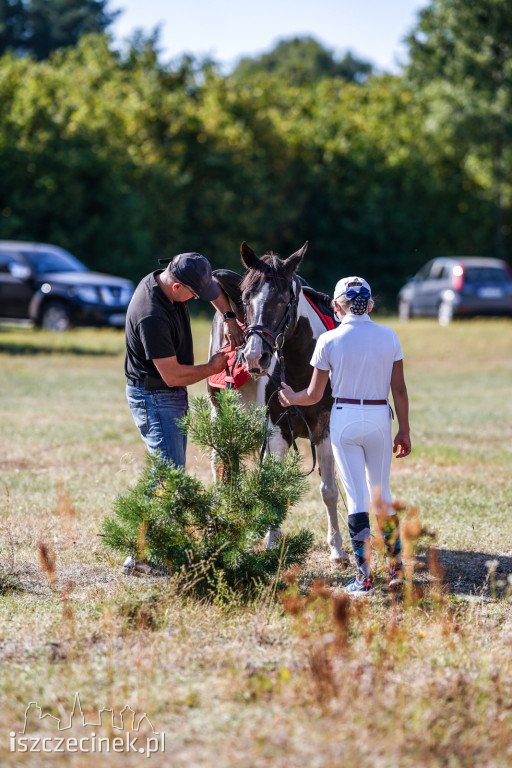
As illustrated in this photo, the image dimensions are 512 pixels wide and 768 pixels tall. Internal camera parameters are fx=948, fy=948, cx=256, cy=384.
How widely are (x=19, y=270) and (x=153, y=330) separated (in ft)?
55.7

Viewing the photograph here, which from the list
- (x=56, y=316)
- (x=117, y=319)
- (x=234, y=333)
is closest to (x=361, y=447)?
(x=234, y=333)

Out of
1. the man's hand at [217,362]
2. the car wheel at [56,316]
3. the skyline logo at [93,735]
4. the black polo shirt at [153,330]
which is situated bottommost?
the skyline logo at [93,735]

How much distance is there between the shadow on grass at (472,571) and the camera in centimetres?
620

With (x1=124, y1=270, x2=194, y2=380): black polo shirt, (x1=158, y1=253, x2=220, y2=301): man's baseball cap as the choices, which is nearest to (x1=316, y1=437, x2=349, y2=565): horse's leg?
(x1=124, y1=270, x2=194, y2=380): black polo shirt

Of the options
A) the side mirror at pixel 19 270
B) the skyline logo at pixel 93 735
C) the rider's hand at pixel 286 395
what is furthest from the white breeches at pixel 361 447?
the side mirror at pixel 19 270

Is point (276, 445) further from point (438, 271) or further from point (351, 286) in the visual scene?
point (438, 271)

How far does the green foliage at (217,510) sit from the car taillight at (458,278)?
71.3 ft

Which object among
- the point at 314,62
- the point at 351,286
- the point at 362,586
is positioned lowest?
the point at 362,586

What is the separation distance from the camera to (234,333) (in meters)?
6.16

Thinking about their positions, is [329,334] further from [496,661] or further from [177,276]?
[496,661]

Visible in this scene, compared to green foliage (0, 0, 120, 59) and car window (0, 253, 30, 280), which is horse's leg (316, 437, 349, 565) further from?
green foliage (0, 0, 120, 59)

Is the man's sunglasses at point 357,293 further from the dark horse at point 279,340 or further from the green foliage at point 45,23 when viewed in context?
the green foliage at point 45,23

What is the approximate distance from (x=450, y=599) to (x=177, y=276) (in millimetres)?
2574

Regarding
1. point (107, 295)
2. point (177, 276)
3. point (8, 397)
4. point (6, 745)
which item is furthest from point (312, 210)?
point (6, 745)
